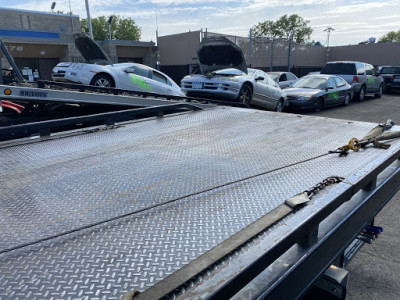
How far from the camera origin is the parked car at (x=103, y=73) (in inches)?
327

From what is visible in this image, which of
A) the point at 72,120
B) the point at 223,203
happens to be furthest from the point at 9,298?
the point at 72,120

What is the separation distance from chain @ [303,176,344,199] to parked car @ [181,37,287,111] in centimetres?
772

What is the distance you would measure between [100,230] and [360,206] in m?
1.30

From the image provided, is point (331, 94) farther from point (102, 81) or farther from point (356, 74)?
point (102, 81)

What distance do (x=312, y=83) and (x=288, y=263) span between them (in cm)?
1267

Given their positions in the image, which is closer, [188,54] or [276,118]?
[276,118]

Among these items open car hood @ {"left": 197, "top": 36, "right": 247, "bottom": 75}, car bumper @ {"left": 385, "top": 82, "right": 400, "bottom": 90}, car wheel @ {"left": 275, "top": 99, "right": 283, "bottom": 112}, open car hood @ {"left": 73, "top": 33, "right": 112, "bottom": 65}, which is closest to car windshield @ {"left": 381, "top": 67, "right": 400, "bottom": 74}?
car bumper @ {"left": 385, "top": 82, "right": 400, "bottom": 90}

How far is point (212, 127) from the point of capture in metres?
3.31

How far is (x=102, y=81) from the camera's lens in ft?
27.5

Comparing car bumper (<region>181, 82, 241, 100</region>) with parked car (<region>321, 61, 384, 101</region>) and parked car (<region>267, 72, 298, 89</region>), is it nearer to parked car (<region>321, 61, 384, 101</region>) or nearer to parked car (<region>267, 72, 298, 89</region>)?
parked car (<region>267, 72, 298, 89</region>)

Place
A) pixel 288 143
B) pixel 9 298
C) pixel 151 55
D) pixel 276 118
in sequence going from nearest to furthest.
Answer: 1. pixel 9 298
2. pixel 288 143
3. pixel 276 118
4. pixel 151 55

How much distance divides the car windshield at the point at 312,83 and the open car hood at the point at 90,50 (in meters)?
7.87

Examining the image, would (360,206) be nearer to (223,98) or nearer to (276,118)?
(276,118)

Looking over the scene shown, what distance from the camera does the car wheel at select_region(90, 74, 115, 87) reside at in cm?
821
